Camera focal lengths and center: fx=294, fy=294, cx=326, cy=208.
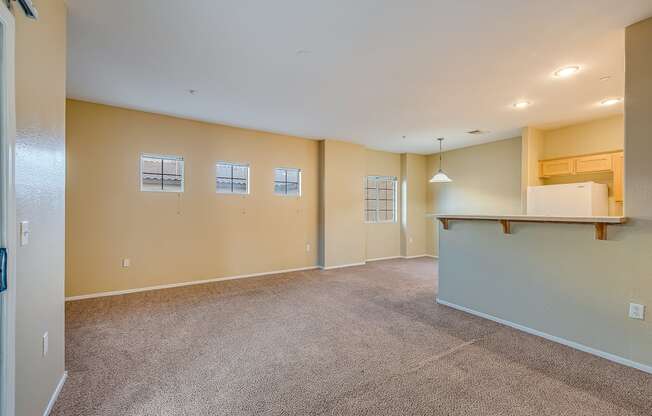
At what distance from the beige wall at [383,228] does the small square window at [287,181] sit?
2.01 metres

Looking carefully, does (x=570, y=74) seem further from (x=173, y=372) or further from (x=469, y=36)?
(x=173, y=372)

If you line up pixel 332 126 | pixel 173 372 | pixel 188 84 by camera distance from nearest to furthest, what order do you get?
pixel 173 372 → pixel 188 84 → pixel 332 126

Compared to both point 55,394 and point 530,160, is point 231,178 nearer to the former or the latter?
point 55,394

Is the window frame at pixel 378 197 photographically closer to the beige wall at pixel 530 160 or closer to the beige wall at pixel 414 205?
the beige wall at pixel 414 205

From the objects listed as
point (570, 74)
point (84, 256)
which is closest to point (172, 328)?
point (84, 256)

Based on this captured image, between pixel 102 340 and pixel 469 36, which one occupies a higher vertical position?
pixel 469 36

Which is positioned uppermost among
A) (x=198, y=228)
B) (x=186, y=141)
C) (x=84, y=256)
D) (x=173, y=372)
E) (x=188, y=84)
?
(x=188, y=84)

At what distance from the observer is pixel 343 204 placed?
6398mm

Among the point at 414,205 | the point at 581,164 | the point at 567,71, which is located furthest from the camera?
the point at 414,205

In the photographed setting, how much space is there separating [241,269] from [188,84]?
318 cm

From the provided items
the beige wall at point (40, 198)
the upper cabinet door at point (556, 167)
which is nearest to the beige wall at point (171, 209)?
the beige wall at point (40, 198)

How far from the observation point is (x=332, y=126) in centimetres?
521

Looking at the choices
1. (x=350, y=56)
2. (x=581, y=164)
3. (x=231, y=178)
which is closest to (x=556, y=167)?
(x=581, y=164)

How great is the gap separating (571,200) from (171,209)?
20.2ft
